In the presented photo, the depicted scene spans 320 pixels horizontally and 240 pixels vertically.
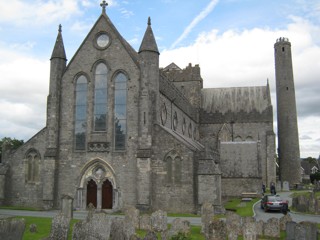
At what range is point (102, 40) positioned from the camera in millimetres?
32594

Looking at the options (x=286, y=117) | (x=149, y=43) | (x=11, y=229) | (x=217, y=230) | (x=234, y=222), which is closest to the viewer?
(x=11, y=229)

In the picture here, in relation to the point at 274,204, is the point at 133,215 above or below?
above

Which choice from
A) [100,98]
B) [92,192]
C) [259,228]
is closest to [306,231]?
[259,228]

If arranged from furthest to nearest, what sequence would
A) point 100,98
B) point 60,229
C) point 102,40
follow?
point 102,40, point 100,98, point 60,229

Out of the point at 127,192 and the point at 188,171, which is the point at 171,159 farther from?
the point at 127,192

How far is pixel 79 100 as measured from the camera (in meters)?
32.3

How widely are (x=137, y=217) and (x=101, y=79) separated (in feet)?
51.0

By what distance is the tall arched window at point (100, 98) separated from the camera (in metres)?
31.6

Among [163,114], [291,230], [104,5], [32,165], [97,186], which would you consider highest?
[104,5]

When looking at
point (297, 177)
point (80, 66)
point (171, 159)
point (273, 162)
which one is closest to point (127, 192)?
point (171, 159)

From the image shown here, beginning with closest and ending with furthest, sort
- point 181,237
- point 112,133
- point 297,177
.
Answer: point 181,237, point 112,133, point 297,177

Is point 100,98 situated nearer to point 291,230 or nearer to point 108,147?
point 108,147

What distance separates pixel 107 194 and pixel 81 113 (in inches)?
280

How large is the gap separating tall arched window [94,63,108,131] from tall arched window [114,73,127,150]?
946 mm
